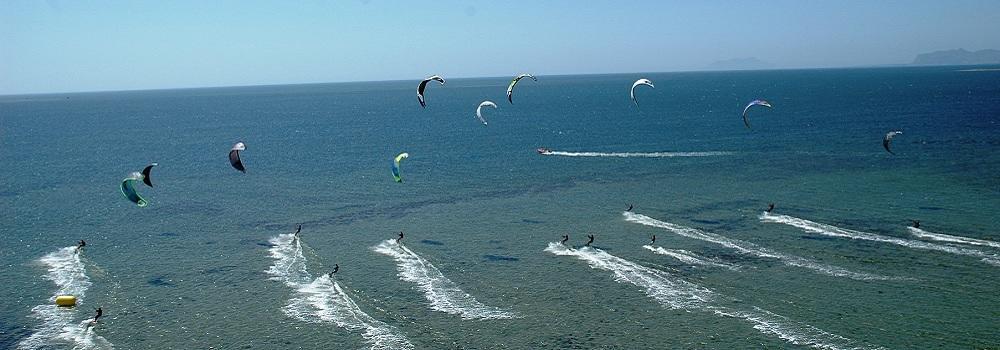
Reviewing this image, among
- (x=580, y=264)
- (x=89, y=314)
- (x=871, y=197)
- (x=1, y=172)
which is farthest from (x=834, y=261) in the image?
(x=1, y=172)

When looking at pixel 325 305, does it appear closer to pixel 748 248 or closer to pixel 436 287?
pixel 436 287

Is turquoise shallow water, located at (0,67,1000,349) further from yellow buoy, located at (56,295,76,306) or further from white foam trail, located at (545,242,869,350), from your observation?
yellow buoy, located at (56,295,76,306)

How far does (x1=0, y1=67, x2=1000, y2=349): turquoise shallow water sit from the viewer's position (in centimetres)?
2991

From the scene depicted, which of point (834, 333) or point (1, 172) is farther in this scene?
point (1, 172)

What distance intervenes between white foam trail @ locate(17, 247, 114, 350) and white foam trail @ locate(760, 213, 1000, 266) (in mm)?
37926

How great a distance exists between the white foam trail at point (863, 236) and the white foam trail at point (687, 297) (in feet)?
43.8

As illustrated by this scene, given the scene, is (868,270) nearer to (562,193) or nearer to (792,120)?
(562,193)

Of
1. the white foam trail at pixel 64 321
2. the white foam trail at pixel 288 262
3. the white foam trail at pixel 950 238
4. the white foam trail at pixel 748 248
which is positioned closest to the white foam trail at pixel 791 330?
the white foam trail at pixel 748 248

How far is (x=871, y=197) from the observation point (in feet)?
174

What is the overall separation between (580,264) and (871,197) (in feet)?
90.4

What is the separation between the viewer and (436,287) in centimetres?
3509

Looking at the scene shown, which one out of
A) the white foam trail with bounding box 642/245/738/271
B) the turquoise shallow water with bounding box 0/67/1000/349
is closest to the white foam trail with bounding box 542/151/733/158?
the turquoise shallow water with bounding box 0/67/1000/349

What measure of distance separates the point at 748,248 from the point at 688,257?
13.4 feet

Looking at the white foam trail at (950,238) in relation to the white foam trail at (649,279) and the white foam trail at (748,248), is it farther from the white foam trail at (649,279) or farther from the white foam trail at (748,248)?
the white foam trail at (649,279)
